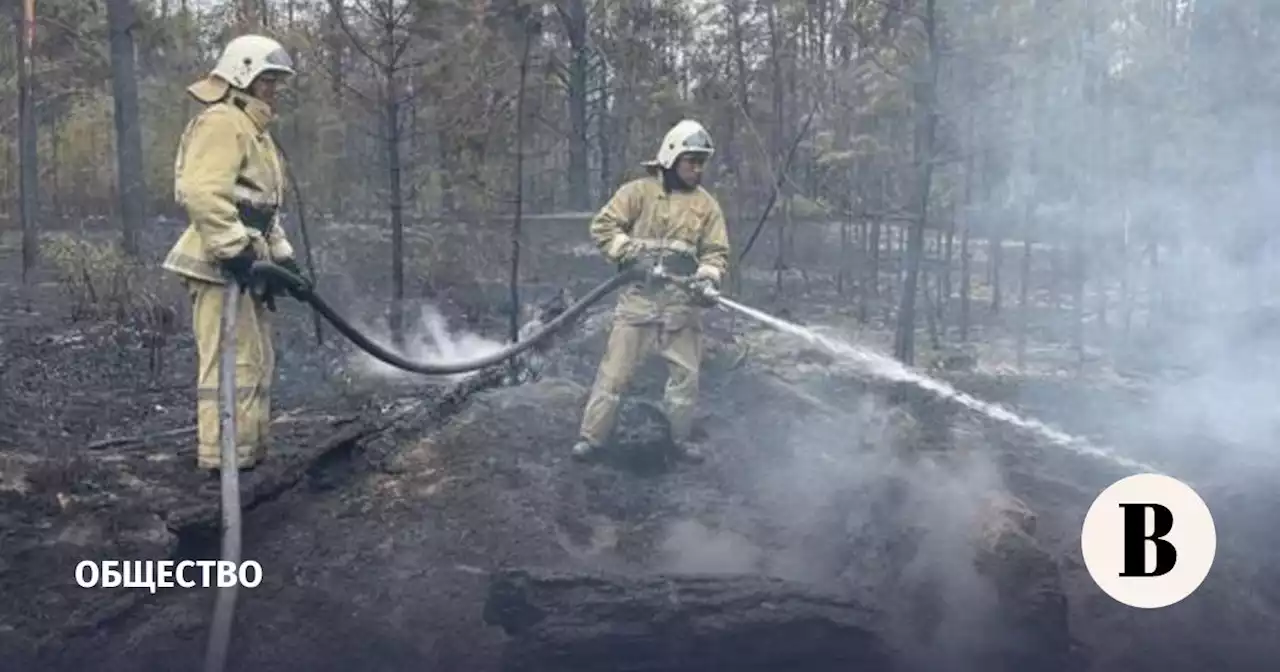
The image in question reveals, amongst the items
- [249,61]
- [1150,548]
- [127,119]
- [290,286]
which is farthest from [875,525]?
[127,119]

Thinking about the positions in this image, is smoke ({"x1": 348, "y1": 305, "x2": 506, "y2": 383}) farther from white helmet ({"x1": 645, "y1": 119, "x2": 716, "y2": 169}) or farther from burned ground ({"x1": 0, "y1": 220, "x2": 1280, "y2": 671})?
white helmet ({"x1": 645, "y1": 119, "x2": 716, "y2": 169})

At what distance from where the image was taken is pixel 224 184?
129 inches

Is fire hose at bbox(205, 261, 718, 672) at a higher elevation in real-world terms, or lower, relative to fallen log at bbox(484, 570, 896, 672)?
higher

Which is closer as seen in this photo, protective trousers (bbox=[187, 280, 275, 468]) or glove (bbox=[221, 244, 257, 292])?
glove (bbox=[221, 244, 257, 292])

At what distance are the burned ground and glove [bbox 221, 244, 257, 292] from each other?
40cm

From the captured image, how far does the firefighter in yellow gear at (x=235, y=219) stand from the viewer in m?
3.26

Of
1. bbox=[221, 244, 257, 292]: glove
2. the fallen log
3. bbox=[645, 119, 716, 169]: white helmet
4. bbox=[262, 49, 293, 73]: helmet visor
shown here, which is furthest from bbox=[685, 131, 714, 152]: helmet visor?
the fallen log

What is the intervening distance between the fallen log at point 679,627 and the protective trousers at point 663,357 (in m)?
1.19

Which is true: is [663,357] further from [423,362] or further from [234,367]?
[234,367]

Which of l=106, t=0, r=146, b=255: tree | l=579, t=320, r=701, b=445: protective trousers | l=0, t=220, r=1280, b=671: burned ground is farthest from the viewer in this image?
l=579, t=320, r=701, b=445: protective trousers

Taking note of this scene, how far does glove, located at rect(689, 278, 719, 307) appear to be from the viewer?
4023 millimetres

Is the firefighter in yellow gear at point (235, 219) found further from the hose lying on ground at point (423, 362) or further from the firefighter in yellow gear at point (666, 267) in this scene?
the firefighter in yellow gear at point (666, 267)

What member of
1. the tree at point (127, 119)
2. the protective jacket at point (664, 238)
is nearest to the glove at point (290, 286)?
the tree at point (127, 119)

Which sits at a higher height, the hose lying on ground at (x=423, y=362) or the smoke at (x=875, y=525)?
the hose lying on ground at (x=423, y=362)
